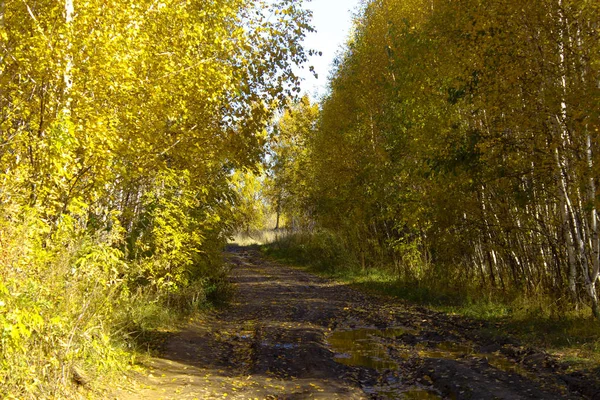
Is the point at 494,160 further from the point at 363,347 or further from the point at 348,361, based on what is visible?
the point at 348,361

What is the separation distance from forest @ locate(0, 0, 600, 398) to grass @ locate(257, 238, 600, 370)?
22 cm

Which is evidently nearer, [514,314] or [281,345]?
[281,345]

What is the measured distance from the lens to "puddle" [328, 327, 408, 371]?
8664mm

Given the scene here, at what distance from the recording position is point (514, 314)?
1130cm

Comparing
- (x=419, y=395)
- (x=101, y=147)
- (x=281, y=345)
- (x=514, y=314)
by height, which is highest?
(x=101, y=147)

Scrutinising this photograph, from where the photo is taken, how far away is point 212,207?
44.8 feet

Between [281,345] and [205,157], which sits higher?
[205,157]

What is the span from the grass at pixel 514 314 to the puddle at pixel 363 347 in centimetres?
214

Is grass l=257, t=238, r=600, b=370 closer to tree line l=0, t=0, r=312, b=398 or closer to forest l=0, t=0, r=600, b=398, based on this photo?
forest l=0, t=0, r=600, b=398

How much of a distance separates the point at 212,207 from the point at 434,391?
799 cm

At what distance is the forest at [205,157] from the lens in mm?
6098

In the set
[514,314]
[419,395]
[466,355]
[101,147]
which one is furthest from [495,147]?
[101,147]

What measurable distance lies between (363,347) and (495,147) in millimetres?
4833

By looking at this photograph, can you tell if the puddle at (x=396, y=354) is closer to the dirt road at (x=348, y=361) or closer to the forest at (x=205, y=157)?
the dirt road at (x=348, y=361)
